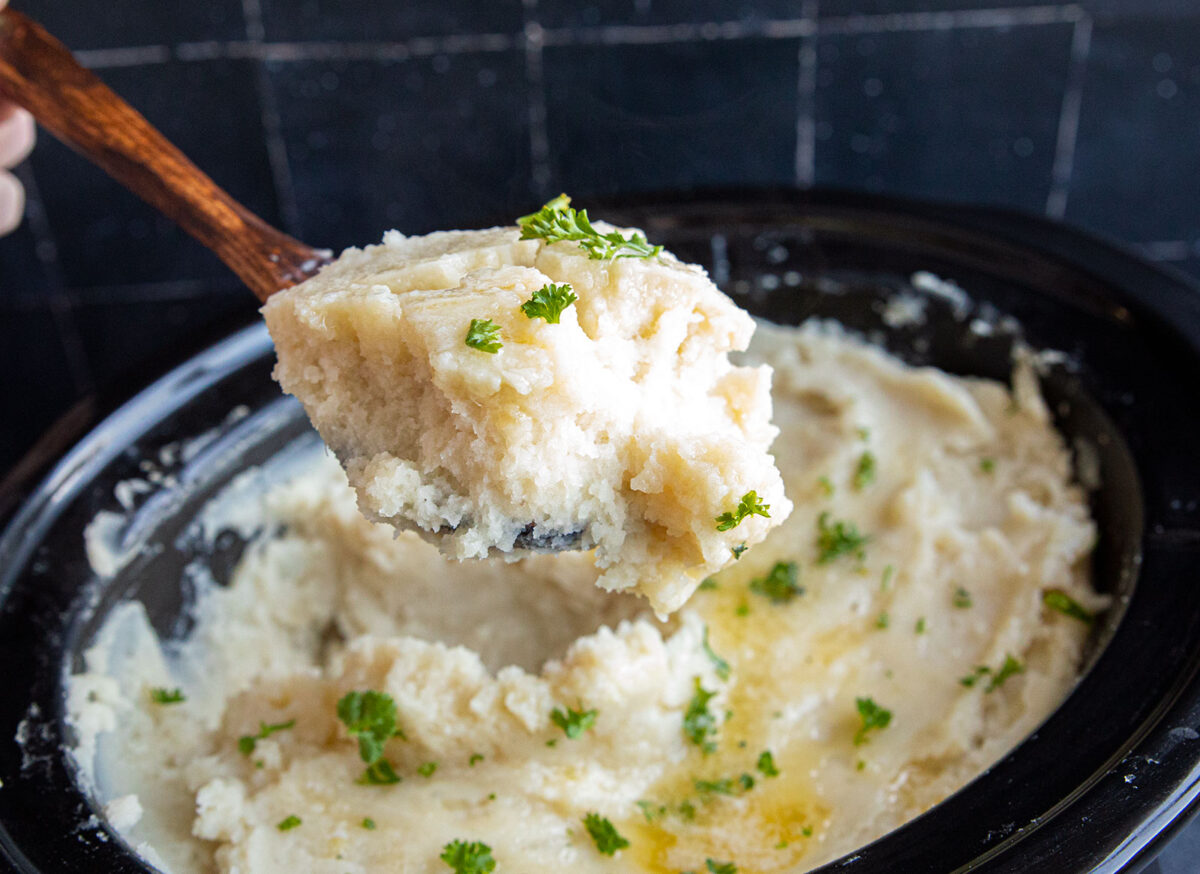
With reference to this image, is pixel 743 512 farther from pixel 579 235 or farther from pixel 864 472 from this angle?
pixel 864 472

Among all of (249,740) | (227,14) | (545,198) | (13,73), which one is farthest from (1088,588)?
(227,14)

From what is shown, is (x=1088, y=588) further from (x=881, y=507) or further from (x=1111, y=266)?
(x=1111, y=266)

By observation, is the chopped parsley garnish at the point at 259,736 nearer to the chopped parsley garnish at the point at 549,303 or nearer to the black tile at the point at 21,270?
the chopped parsley garnish at the point at 549,303

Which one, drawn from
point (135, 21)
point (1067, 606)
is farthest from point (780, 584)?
point (135, 21)

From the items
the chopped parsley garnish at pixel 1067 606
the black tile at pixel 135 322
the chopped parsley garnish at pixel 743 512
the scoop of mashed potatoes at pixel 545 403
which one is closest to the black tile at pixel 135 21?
the black tile at pixel 135 322

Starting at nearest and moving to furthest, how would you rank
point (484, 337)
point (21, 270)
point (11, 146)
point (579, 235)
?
point (484, 337) → point (579, 235) → point (11, 146) → point (21, 270)
